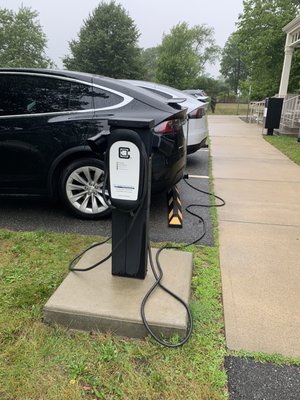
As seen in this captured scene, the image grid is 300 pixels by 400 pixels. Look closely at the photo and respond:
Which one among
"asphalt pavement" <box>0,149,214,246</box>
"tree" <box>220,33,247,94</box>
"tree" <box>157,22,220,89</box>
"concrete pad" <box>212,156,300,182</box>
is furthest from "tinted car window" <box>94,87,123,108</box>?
"tree" <box>220,33,247,94</box>

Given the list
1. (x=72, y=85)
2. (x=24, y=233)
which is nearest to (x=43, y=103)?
(x=72, y=85)

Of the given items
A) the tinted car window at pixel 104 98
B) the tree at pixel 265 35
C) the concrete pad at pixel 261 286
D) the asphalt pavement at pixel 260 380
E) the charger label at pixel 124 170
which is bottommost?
the asphalt pavement at pixel 260 380

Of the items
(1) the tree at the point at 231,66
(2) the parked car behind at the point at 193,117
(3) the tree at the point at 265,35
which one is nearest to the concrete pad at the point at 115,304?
(2) the parked car behind at the point at 193,117

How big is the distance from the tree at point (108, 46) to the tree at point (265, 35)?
78.4ft

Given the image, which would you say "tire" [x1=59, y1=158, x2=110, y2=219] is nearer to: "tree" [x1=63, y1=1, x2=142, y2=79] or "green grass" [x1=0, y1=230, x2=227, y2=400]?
"green grass" [x1=0, y1=230, x2=227, y2=400]

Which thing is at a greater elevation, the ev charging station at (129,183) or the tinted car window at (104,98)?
the tinted car window at (104,98)

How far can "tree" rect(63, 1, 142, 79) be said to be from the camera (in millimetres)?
42719

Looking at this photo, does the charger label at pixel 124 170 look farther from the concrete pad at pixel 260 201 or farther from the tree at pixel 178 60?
the tree at pixel 178 60

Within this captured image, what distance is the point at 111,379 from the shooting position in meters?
1.97

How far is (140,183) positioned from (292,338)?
4.63 ft

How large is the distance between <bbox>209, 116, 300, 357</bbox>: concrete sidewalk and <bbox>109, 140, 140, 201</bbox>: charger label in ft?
3.66

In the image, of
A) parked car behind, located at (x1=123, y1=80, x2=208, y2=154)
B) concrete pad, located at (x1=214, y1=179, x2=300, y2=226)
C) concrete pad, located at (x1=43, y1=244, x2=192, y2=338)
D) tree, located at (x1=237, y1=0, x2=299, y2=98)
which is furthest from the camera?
tree, located at (x1=237, y1=0, x2=299, y2=98)

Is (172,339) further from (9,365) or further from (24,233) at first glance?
(24,233)

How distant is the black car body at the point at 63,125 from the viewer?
3.75m
